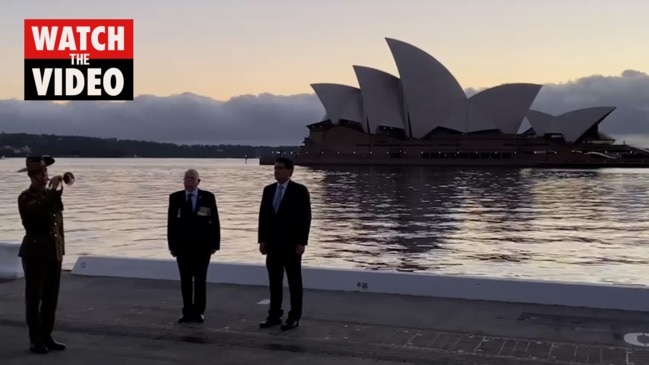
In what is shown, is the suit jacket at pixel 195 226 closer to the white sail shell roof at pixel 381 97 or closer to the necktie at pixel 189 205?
the necktie at pixel 189 205

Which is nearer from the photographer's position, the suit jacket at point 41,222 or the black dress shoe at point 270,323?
the suit jacket at point 41,222

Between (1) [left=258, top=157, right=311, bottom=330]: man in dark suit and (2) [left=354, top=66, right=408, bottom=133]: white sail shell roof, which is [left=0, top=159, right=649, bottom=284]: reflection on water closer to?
(1) [left=258, top=157, right=311, bottom=330]: man in dark suit

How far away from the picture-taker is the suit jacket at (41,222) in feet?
13.0

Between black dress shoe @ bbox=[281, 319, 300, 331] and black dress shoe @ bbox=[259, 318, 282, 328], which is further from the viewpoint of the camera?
black dress shoe @ bbox=[259, 318, 282, 328]

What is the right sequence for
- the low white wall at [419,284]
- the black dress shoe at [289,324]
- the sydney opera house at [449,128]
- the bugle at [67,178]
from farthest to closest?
the sydney opera house at [449,128] < the low white wall at [419,284] < the black dress shoe at [289,324] < the bugle at [67,178]

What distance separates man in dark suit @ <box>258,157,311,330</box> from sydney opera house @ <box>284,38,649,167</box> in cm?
6270

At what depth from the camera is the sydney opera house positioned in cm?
7169

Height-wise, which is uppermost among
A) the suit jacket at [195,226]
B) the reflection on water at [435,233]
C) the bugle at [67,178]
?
the bugle at [67,178]

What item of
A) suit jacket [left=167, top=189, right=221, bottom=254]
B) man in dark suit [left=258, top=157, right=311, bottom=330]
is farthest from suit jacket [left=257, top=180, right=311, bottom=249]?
suit jacket [left=167, top=189, right=221, bottom=254]

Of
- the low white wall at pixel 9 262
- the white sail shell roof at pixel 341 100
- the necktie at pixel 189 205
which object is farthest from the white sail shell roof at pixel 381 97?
the necktie at pixel 189 205

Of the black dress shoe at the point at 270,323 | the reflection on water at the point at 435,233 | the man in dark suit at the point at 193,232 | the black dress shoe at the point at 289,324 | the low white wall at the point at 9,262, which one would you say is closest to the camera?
the black dress shoe at the point at 289,324

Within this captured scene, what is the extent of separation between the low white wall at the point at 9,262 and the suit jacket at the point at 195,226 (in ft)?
7.67

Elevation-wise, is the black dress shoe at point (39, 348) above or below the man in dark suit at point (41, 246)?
below

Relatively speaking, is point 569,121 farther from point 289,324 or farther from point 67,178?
point 67,178
